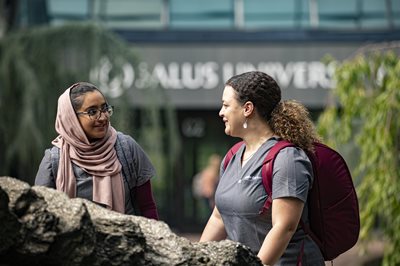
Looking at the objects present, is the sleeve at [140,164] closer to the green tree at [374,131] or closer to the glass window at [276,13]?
the green tree at [374,131]

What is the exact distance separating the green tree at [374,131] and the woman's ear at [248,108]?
4.62 metres

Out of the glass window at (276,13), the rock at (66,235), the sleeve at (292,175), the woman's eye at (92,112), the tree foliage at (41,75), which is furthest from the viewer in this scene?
the glass window at (276,13)

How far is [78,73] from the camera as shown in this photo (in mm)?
13227

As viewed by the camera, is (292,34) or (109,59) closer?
(109,59)

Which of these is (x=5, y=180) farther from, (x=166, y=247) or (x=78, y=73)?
(x=78, y=73)

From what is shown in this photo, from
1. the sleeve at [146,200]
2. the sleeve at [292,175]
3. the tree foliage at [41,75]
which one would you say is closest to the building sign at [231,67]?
the tree foliage at [41,75]

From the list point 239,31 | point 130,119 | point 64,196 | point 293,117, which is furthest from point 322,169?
point 239,31

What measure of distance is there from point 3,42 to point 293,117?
8.85 meters

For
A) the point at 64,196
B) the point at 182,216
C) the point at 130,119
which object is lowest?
the point at 182,216

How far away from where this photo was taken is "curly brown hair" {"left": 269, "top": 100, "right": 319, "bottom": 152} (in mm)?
4875

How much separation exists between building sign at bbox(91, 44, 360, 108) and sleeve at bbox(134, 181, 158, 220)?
16.0m

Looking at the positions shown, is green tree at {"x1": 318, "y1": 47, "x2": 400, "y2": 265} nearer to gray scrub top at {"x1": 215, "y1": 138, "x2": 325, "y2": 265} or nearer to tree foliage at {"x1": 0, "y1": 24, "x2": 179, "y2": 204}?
tree foliage at {"x1": 0, "y1": 24, "x2": 179, "y2": 204}

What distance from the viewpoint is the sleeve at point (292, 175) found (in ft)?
15.4

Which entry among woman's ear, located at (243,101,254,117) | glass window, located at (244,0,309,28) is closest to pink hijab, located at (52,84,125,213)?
woman's ear, located at (243,101,254,117)
